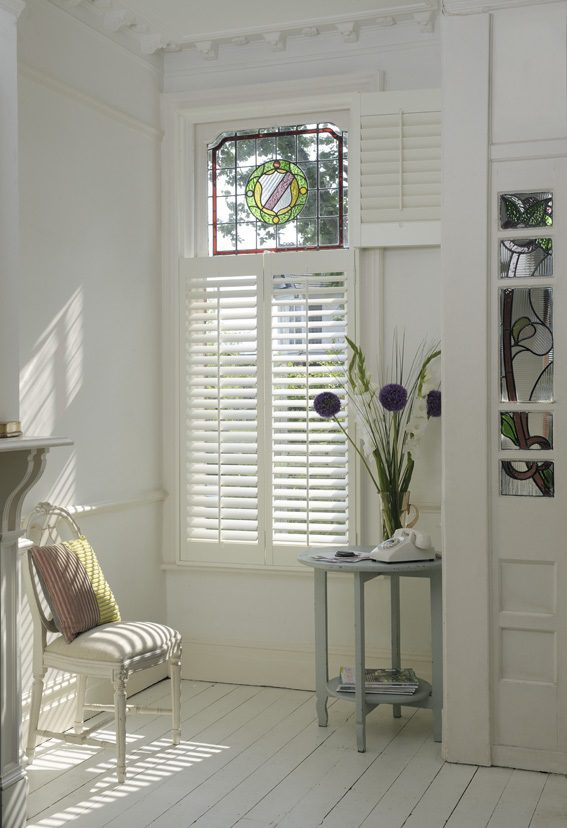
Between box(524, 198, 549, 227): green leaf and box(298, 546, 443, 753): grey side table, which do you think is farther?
box(298, 546, 443, 753): grey side table

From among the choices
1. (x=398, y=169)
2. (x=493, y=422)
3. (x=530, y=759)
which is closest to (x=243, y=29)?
(x=398, y=169)

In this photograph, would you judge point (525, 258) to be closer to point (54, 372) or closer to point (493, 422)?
point (493, 422)

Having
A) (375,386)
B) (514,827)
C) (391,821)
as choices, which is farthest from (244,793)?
(375,386)

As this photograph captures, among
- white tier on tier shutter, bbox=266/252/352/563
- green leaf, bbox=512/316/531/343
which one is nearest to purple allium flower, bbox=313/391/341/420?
white tier on tier shutter, bbox=266/252/352/563

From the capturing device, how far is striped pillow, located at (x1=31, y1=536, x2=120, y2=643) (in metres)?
3.73

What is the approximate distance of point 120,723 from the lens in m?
3.60

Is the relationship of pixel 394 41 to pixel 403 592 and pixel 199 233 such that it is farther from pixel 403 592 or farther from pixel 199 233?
pixel 403 592

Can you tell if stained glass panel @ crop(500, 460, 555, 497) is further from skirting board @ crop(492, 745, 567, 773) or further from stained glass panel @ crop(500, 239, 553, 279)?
skirting board @ crop(492, 745, 567, 773)

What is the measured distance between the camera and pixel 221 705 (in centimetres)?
455

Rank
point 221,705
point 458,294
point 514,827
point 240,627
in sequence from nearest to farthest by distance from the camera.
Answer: point 514,827 < point 458,294 < point 221,705 < point 240,627

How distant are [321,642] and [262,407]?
4.01 ft

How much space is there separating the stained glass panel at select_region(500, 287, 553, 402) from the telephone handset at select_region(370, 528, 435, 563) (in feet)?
2.36

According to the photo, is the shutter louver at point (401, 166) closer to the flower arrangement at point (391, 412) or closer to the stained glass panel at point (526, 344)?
the flower arrangement at point (391, 412)

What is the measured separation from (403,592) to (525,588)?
3.37 feet
